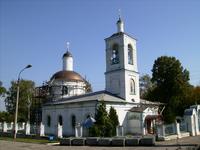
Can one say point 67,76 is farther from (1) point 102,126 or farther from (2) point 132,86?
(1) point 102,126

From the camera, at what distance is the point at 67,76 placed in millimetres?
42438

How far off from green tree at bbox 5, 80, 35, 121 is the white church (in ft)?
66.5

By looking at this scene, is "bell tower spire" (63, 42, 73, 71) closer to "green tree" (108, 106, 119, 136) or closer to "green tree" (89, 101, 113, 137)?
"green tree" (108, 106, 119, 136)

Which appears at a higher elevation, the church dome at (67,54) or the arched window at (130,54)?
the church dome at (67,54)

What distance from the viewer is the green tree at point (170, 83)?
1820 inches

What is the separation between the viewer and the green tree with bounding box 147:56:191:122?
46219 mm

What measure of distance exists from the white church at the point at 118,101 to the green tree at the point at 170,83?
32.8 feet

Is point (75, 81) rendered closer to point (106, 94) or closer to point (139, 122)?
point (106, 94)

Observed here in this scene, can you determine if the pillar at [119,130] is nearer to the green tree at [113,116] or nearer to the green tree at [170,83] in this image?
the green tree at [113,116]

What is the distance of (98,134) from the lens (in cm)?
2711

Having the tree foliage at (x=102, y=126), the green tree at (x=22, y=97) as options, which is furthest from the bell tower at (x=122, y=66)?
the green tree at (x=22, y=97)

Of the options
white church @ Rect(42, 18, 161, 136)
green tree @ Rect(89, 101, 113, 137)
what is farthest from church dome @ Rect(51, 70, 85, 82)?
green tree @ Rect(89, 101, 113, 137)

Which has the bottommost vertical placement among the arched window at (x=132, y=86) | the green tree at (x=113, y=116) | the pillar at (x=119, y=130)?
the pillar at (x=119, y=130)

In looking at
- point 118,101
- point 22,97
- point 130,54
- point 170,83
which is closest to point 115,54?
point 130,54
